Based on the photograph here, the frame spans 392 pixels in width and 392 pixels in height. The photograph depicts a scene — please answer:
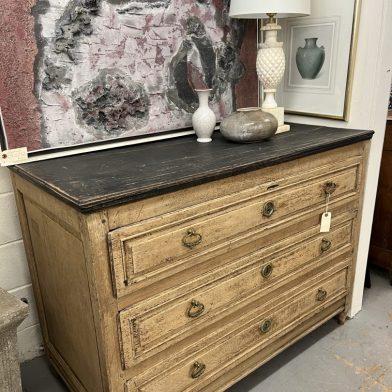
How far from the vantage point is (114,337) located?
109 cm

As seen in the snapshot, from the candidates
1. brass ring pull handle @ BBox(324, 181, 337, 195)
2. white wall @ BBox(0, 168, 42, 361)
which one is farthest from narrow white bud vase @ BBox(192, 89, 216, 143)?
white wall @ BBox(0, 168, 42, 361)

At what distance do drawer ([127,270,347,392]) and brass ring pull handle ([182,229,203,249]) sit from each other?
0.38m

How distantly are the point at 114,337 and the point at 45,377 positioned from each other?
2.47 ft

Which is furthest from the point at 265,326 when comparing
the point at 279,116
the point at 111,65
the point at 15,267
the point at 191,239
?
the point at 111,65

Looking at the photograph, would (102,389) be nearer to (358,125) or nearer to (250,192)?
(250,192)

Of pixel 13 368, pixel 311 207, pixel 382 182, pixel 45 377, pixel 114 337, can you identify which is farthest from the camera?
pixel 382 182

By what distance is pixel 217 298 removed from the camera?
130cm

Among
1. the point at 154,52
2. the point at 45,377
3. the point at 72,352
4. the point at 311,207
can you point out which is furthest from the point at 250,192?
the point at 45,377

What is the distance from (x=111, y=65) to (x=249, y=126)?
1.80ft

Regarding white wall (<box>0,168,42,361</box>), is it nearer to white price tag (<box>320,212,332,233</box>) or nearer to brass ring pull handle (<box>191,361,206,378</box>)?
brass ring pull handle (<box>191,361,206,378</box>)

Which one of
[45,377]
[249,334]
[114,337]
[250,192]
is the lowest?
[45,377]

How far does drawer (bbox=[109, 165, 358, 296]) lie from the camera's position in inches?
41.1

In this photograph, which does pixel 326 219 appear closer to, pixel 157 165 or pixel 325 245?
pixel 325 245

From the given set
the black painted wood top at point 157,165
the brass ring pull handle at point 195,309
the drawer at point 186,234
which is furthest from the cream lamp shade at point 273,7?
the brass ring pull handle at point 195,309
